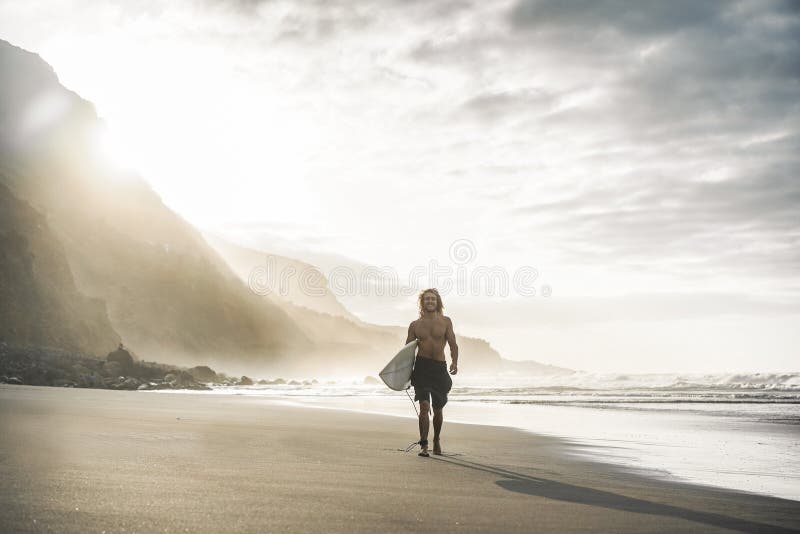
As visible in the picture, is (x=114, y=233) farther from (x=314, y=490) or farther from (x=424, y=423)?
(x=314, y=490)

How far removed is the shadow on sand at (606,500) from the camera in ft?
14.0

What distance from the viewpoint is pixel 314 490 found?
187 inches

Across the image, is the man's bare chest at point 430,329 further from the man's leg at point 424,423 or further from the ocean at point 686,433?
the ocean at point 686,433

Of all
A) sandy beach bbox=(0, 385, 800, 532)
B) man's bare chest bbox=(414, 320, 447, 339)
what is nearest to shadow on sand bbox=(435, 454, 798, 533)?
sandy beach bbox=(0, 385, 800, 532)

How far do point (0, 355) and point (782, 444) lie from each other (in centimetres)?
3235

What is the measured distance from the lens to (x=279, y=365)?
104m

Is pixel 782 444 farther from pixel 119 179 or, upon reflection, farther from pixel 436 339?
pixel 119 179

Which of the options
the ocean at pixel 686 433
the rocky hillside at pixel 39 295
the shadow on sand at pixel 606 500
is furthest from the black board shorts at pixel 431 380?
the rocky hillside at pixel 39 295

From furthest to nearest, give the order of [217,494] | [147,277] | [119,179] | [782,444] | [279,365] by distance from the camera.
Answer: [279,365]
[119,179]
[147,277]
[782,444]
[217,494]

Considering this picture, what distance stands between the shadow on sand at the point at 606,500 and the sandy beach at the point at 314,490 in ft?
0.04

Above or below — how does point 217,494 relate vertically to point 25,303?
below

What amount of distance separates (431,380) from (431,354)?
1.13 feet

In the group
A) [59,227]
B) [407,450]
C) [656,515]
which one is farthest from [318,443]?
[59,227]

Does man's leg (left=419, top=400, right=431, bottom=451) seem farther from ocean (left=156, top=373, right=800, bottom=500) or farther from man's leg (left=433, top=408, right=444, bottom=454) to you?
ocean (left=156, top=373, right=800, bottom=500)
